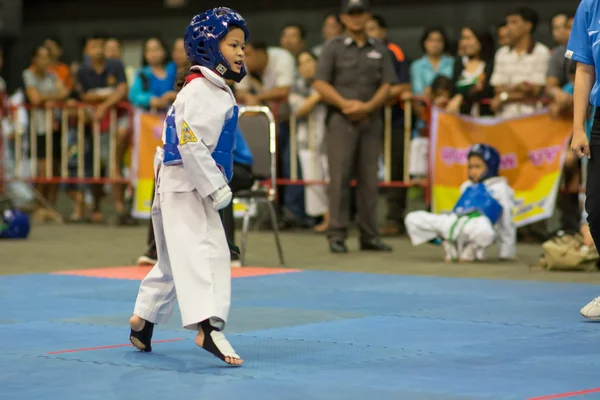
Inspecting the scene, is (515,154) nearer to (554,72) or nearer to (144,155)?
(554,72)

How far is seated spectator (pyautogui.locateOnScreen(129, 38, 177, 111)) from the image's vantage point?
44.4 feet

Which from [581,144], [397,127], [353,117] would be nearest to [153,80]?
[397,127]

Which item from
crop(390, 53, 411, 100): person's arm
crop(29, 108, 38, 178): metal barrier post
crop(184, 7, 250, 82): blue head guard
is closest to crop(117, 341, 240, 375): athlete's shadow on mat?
crop(184, 7, 250, 82): blue head guard

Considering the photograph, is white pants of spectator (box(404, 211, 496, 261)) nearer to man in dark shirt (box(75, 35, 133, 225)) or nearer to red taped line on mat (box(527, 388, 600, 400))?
man in dark shirt (box(75, 35, 133, 225))

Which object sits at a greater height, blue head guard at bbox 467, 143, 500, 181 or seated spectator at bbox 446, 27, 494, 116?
seated spectator at bbox 446, 27, 494, 116

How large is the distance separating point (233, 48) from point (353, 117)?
5.76 meters

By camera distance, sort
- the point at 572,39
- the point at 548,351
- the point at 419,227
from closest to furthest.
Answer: the point at 548,351 < the point at 572,39 < the point at 419,227

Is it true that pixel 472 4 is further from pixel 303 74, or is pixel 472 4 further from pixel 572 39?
pixel 572 39

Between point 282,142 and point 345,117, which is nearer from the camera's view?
point 345,117

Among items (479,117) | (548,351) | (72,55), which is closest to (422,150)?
(479,117)

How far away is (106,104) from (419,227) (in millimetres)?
5538

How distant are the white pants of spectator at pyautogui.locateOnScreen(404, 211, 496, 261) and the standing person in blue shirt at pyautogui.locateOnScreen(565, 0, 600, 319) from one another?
11.7 feet

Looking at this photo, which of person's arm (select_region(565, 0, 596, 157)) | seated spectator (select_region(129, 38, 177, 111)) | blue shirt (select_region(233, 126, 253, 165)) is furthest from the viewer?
seated spectator (select_region(129, 38, 177, 111))

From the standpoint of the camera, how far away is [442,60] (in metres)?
12.6
